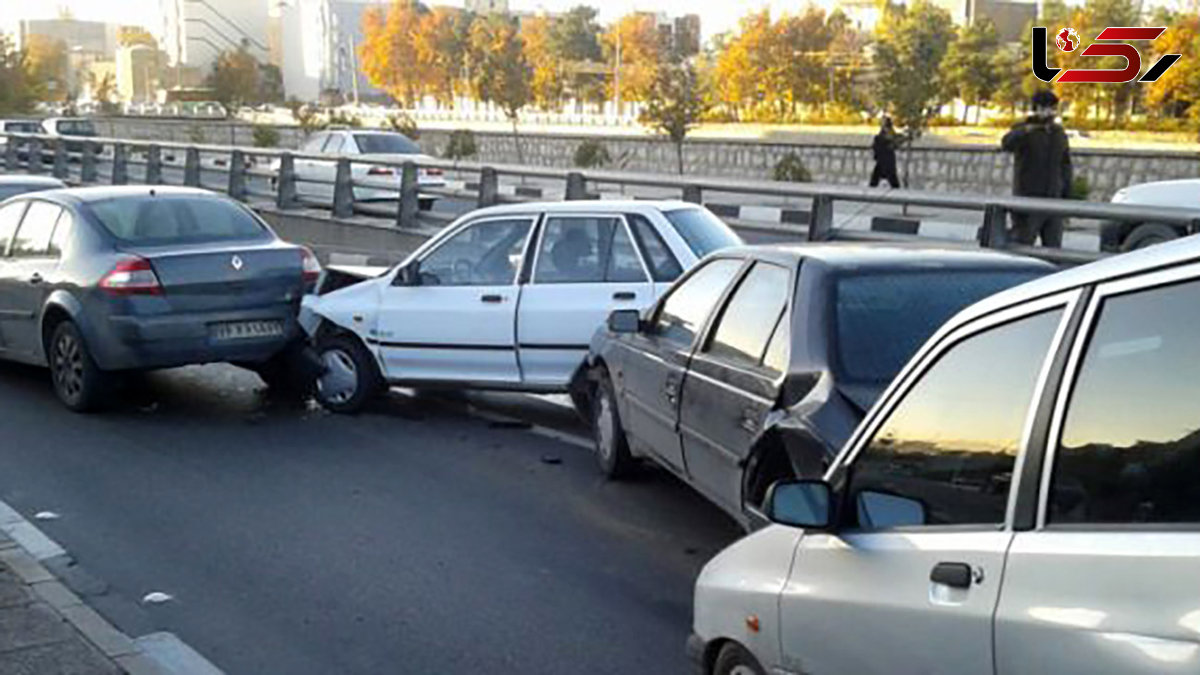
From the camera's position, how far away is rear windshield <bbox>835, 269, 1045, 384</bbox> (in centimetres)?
542

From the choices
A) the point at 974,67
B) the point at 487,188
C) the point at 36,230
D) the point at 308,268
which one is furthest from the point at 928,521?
the point at 974,67

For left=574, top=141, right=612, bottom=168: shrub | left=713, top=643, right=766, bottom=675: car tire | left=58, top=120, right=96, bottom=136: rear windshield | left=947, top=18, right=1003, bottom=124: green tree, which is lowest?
left=713, top=643, right=766, bottom=675: car tire

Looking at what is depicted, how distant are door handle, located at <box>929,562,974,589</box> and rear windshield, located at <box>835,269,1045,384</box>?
2.55 metres

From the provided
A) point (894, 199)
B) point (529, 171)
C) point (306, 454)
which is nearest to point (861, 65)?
point (529, 171)

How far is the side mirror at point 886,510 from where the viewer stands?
121 inches

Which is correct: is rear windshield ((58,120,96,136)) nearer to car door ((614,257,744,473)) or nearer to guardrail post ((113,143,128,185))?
guardrail post ((113,143,128,185))

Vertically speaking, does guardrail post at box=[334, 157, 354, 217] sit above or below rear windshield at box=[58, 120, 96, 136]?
below

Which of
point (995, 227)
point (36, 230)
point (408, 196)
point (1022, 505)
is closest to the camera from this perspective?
point (1022, 505)

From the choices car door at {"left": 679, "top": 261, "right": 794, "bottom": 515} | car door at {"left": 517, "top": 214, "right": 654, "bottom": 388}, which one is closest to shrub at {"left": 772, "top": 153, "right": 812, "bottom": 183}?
car door at {"left": 517, "top": 214, "right": 654, "bottom": 388}

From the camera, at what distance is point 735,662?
3770mm

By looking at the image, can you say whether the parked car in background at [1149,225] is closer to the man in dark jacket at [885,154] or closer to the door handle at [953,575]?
the door handle at [953,575]

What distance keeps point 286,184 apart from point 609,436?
47.5 ft

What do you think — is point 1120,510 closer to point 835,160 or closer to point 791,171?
point 791,171

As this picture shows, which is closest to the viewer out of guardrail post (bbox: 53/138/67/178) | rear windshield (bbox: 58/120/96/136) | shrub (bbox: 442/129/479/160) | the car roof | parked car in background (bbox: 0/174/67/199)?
the car roof
